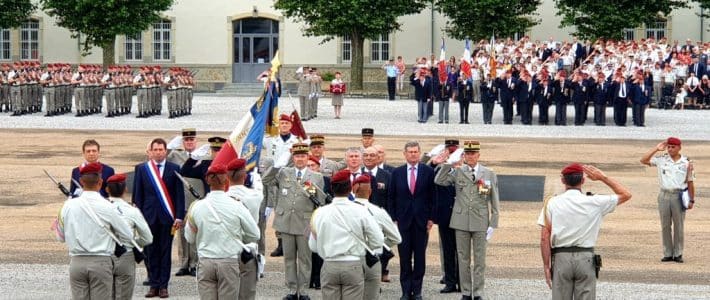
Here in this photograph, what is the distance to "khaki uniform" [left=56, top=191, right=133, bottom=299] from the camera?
12125mm

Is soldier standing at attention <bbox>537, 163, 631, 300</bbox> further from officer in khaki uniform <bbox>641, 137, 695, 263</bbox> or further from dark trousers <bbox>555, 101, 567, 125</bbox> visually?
dark trousers <bbox>555, 101, 567, 125</bbox>

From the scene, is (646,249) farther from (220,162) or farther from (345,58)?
(345,58)

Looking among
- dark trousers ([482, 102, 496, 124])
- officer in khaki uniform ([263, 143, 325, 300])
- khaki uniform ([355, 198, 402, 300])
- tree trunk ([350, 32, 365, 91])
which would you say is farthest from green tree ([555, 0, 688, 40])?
khaki uniform ([355, 198, 402, 300])

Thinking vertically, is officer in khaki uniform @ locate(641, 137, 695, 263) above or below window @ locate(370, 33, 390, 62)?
below

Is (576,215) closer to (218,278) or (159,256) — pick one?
(218,278)

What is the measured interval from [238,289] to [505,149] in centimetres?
2028

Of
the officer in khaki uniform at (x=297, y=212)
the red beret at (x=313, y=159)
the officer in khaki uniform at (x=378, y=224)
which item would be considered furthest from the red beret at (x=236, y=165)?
the red beret at (x=313, y=159)

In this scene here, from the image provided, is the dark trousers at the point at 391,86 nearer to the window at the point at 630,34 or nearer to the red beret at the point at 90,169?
the window at the point at 630,34

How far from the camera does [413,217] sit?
1512 cm

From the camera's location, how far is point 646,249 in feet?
60.6

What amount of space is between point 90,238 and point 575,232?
4.35m

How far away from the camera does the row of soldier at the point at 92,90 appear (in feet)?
141

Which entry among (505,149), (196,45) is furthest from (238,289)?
(196,45)

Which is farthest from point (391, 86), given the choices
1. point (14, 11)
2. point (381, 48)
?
point (14, 11)
